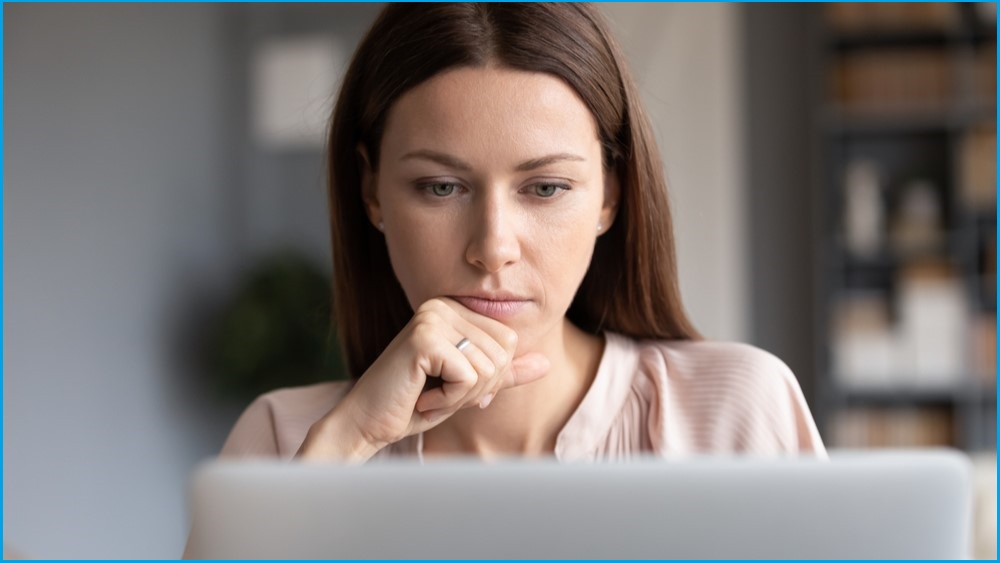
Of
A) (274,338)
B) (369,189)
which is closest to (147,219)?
(274,338)

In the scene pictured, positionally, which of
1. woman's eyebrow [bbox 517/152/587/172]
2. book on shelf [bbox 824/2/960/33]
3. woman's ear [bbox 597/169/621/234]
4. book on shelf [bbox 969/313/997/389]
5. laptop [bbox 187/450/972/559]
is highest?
book on shelf [bbox 824/2/960/33]

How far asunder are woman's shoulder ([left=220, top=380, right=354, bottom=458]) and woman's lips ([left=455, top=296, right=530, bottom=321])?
273mm

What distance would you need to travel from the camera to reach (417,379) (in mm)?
1087

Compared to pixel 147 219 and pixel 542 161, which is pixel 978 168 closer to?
pixel 147 219

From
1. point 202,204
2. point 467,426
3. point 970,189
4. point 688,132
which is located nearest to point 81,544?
point 202,204

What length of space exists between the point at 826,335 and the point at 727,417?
340 centimetres

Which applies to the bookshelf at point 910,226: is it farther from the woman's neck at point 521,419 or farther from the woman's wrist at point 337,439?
the woman's wrist at point 337,439

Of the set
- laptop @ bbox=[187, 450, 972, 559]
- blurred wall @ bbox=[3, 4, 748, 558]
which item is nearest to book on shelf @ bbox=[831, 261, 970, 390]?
blurred wall @ bbox=[3, 4, 748, 558]

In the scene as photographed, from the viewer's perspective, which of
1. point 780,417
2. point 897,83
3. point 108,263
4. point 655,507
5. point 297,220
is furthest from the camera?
point 297,220

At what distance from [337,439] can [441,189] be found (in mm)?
263

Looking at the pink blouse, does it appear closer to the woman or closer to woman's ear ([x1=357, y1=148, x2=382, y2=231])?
the woman

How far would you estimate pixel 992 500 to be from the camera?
1.87 m

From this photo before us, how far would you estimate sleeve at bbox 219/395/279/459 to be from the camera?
4.38 ft

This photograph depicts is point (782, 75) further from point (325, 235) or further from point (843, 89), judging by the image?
point (325, 235)
